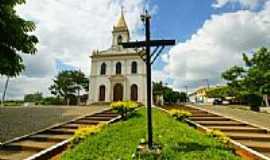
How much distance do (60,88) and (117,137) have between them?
1328 inches

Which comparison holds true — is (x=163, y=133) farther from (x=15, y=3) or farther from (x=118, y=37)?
(x=118, y=37)

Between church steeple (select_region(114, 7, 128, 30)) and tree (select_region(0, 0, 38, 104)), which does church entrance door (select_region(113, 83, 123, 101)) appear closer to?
church steeple (select_region(114, 7, 128, 30))

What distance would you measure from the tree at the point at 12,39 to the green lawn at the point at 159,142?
4.57 metres

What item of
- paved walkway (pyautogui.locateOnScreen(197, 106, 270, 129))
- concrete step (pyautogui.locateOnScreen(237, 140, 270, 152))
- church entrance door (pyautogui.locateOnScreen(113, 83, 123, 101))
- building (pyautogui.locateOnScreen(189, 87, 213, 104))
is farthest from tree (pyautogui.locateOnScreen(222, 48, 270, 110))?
building (pyautogui.locateOnScreen(189, 87, 213, 104))

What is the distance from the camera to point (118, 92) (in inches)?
1265

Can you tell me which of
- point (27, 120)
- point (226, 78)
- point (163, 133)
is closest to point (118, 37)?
point (226, 78)

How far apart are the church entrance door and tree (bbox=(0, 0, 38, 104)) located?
71.2ft

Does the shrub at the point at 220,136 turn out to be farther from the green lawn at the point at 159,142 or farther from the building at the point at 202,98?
the building at the point at 202,98

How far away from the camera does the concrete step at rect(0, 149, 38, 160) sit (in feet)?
21.8

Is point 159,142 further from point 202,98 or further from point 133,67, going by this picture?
point 202,98

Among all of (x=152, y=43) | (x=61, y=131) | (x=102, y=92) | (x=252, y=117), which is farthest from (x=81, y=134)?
(x=102, y=92)

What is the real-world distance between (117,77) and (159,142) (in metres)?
25.6

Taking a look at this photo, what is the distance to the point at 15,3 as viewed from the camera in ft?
34.3

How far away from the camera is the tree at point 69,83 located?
3900 cm
